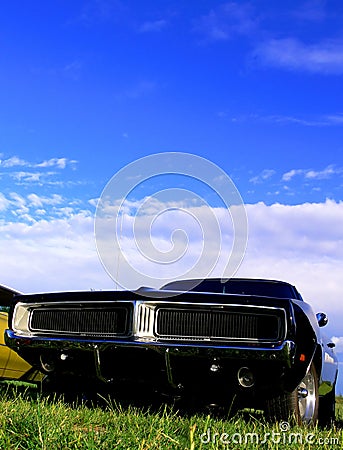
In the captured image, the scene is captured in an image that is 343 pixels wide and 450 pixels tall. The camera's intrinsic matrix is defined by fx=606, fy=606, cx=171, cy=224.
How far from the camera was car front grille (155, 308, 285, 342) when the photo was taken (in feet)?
15.4

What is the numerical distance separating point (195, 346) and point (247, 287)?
2.21 metres

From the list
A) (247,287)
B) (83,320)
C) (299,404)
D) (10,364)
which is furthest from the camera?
(10,364)

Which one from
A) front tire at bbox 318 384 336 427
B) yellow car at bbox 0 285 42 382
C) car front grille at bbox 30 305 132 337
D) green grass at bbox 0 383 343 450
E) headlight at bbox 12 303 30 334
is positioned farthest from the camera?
yellow car at bbox 0 285 42 382

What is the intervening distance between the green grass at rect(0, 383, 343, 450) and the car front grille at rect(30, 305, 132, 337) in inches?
27.5

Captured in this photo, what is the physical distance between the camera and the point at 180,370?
470 cm

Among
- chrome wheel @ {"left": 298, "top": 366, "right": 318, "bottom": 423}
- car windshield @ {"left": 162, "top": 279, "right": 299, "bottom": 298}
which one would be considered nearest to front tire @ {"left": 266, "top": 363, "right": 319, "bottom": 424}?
chrome wheel @ {"left": 298, "top": 366, "right": 318, "bottom": 423}

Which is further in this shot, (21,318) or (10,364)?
(10,364)

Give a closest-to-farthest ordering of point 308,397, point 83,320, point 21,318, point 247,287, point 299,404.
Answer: point 299,404 < point 308,397 < point 83,320 < point 21,318 < point 247,287

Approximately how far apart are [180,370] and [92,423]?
1.00m

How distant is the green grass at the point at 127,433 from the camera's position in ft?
9.94

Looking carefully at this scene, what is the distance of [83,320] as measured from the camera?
5.17 metres

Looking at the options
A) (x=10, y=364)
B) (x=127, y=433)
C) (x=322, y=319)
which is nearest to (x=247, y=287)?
(x=322, y=319)

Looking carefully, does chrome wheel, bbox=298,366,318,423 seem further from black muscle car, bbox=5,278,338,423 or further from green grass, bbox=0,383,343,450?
green grass, bbox=0,383,343,450

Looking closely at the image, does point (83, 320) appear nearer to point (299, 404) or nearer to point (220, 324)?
point (220, 324)
